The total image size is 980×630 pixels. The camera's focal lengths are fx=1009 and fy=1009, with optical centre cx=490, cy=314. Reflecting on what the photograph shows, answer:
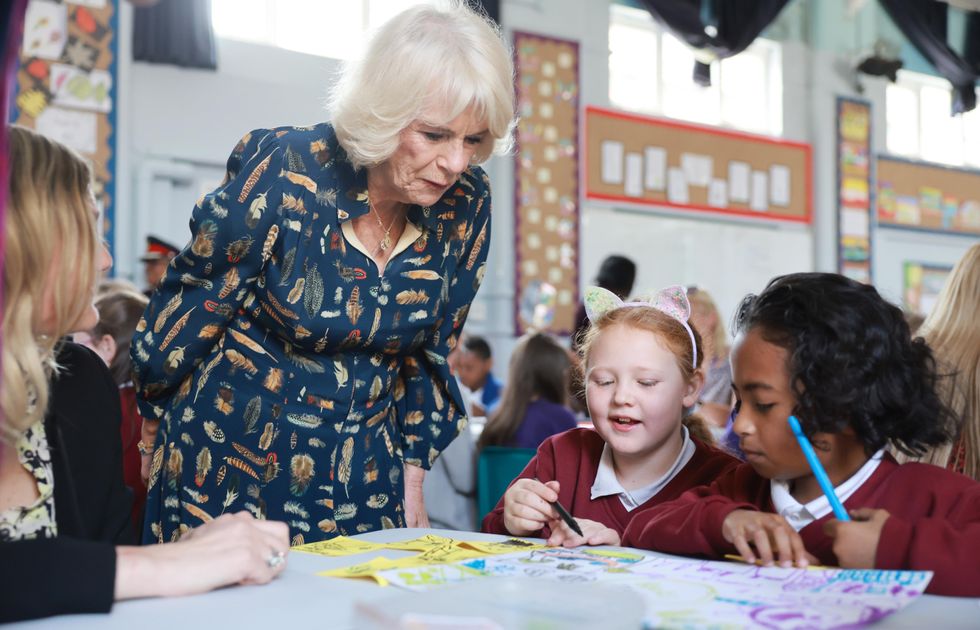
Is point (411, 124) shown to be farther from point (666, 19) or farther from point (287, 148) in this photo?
point (666, 19)

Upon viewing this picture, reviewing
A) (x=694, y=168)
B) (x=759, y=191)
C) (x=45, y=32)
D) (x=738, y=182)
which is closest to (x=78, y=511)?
(x=45, y=32)

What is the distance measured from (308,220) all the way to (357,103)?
0.69 ft

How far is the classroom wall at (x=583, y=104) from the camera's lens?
19.9 ft

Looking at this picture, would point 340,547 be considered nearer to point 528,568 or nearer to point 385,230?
point 528,568

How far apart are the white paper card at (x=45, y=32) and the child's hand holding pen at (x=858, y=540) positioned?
218 inches

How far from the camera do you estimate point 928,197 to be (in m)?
9.91

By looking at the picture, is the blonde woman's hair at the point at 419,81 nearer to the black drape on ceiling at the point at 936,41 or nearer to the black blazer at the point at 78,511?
the black blazer at the point at 78,511

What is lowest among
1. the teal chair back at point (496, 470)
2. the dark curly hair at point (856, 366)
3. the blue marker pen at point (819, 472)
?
the teal chair back at point (496, 470)

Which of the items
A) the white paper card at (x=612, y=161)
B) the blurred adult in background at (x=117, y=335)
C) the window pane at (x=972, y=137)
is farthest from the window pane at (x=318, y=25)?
the window pane at (x=972, y=137)

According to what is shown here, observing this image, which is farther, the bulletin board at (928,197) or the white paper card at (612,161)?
the bulletin board at (928,197)

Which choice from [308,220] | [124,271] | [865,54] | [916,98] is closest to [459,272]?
[308,220]

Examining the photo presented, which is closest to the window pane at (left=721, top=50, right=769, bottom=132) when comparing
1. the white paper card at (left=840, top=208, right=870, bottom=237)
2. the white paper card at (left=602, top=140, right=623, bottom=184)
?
the white paper card at (left=840, top=208, right=870, bottom=237)

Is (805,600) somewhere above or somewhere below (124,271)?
below

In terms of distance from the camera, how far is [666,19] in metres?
7.66
